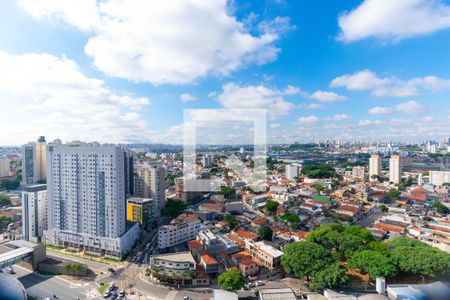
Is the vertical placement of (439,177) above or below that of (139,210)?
above

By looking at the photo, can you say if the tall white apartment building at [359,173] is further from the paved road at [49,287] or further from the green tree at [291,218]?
the paved road at [49,287]

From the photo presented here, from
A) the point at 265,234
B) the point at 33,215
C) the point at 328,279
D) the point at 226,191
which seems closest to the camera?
the point at 328,279

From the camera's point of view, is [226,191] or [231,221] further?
[226,191]

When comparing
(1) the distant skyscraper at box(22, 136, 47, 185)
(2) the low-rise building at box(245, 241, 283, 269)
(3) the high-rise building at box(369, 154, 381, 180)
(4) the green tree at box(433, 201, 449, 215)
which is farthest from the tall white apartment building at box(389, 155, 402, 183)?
(1) the distant skyscraper at box(22, 136, 47, 185)

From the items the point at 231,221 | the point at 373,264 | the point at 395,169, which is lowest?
the point at 231,221

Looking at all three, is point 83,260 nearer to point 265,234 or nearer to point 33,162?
point 265,234

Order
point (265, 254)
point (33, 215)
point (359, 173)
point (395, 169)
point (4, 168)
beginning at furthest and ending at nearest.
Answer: point (359, 173), point (4, 168), point (395, 169), point (33, 215), point (265, 254)

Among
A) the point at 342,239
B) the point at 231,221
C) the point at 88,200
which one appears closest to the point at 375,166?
the point at 231,221
